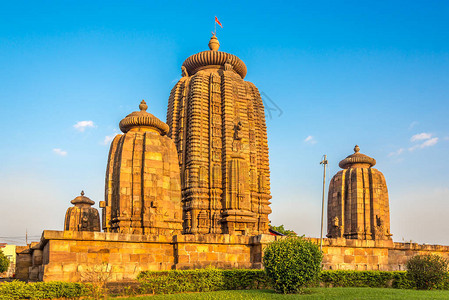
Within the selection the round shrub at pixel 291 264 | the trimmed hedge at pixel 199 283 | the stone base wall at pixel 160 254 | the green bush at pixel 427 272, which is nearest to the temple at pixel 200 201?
the stone base wall at pixel 160 254

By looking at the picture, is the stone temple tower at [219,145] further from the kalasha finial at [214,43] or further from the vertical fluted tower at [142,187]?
the vertical fluted tower at [142,187]

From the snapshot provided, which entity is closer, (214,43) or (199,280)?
(199,280)

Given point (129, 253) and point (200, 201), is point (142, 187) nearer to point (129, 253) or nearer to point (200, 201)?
point (129, 253)

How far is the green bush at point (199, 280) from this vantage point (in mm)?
14477

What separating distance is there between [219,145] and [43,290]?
16438mm

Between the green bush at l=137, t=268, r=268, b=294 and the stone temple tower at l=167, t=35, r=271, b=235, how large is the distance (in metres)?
9.62

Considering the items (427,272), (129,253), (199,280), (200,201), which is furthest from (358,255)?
(200,201)

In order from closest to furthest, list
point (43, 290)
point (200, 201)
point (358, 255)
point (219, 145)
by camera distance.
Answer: point (43, 290) → point (358, 255) → point (200, 201) → point (219, 145)

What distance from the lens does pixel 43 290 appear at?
12.9 m

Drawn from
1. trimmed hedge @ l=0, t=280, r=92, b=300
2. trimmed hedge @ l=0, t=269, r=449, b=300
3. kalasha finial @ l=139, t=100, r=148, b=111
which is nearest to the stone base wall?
trimmed hedge @ l=0, t=280, r=92, b=300

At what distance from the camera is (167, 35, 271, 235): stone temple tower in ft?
85.6

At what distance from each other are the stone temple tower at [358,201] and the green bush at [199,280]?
16676mm

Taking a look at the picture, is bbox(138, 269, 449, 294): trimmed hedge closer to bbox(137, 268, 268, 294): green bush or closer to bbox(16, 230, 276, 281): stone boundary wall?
bbox(137, 268, 268, 294): green bush

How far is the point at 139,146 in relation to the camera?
739 inches
